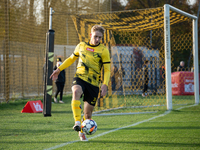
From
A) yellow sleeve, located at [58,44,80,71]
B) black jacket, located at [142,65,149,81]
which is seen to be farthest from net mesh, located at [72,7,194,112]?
yellow sleeve, located at [58,44,80,71]

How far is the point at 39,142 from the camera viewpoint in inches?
196

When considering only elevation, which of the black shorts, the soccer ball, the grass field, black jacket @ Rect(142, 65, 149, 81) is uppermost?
black jacket @ Rect(142, 65, 149, 81)

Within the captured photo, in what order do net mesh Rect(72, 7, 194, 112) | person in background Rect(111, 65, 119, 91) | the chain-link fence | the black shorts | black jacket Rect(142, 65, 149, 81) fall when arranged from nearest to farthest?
the black shorts < net mesh Rect(72, 7, 194, 112) < person in background Rect(111, 65, 119, 91) < the chain-link fence < black jacket Rect(142, 65, 149, 81)

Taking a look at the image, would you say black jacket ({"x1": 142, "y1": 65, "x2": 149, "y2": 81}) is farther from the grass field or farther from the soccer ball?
the soccer ball

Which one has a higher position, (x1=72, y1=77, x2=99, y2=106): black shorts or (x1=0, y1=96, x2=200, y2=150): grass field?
(x1=72, y1=77, x2=99, y2=106): black shorts

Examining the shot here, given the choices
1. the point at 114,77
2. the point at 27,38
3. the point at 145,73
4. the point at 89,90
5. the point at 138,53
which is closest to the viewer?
the point at 89,90

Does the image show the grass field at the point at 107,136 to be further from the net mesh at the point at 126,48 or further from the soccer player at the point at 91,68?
the net mesh at the point at 126,48

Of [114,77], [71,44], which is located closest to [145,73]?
[114,77]

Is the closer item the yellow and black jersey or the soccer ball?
the soccer ball

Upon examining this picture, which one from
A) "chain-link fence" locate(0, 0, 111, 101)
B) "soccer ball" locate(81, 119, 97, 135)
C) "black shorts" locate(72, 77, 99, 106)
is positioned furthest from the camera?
"chain-link fence" locate(0, 0, 111, 101)

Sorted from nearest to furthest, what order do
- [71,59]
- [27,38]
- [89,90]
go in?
[89,90] < [71,59] < [27,38]

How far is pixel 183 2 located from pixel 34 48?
1701 cm

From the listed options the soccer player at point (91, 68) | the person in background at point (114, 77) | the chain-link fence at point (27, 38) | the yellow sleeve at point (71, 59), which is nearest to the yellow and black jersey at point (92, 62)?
the soccer player at point (91, 68)

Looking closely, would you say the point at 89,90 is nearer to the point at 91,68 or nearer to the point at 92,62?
the point at 91,68
